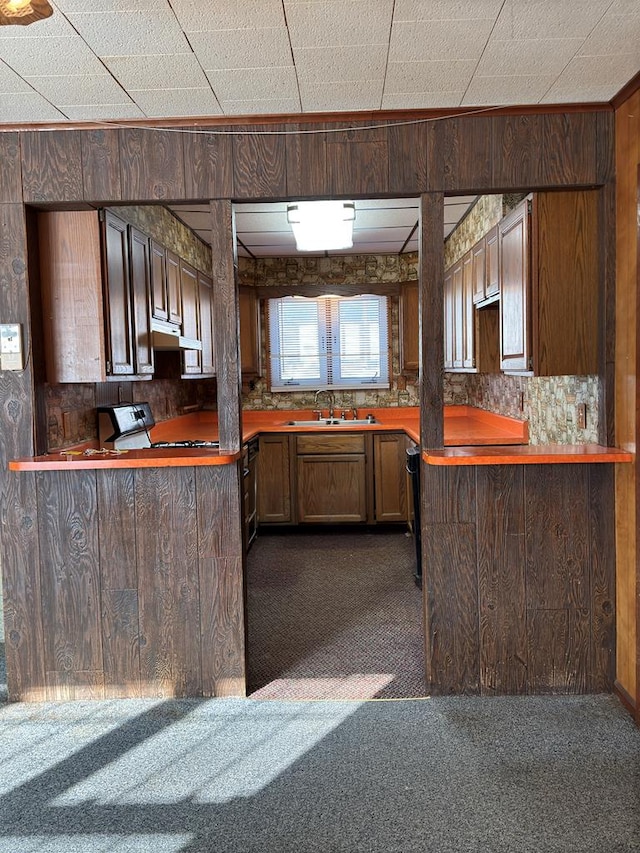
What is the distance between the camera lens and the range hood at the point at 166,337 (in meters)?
3.92

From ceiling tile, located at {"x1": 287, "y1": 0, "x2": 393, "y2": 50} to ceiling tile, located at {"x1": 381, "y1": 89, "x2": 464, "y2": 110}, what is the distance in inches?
16.9

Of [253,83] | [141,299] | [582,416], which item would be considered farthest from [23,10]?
[582,416]

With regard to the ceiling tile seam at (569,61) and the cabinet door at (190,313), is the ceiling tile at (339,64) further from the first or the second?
the cabinet door at (190,313)

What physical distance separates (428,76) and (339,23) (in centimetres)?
50

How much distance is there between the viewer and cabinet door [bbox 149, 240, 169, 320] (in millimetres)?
3914

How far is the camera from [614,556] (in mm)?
2887

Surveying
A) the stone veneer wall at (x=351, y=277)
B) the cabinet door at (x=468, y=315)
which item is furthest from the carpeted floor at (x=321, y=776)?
the stone veneer wall at (x=351, y=277)

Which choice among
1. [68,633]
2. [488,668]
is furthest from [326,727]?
[68,633]

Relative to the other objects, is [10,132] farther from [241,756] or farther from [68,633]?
[241,756]

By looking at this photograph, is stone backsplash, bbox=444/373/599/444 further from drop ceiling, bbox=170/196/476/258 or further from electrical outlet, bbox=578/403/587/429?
drop ceiling, bbox=170/196/476/258

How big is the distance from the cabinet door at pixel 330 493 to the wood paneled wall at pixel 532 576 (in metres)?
2.95

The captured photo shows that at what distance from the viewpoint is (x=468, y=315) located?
4.83m

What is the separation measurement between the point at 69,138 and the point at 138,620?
203cm

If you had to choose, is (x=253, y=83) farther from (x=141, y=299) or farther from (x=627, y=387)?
(x=627, y=387)
